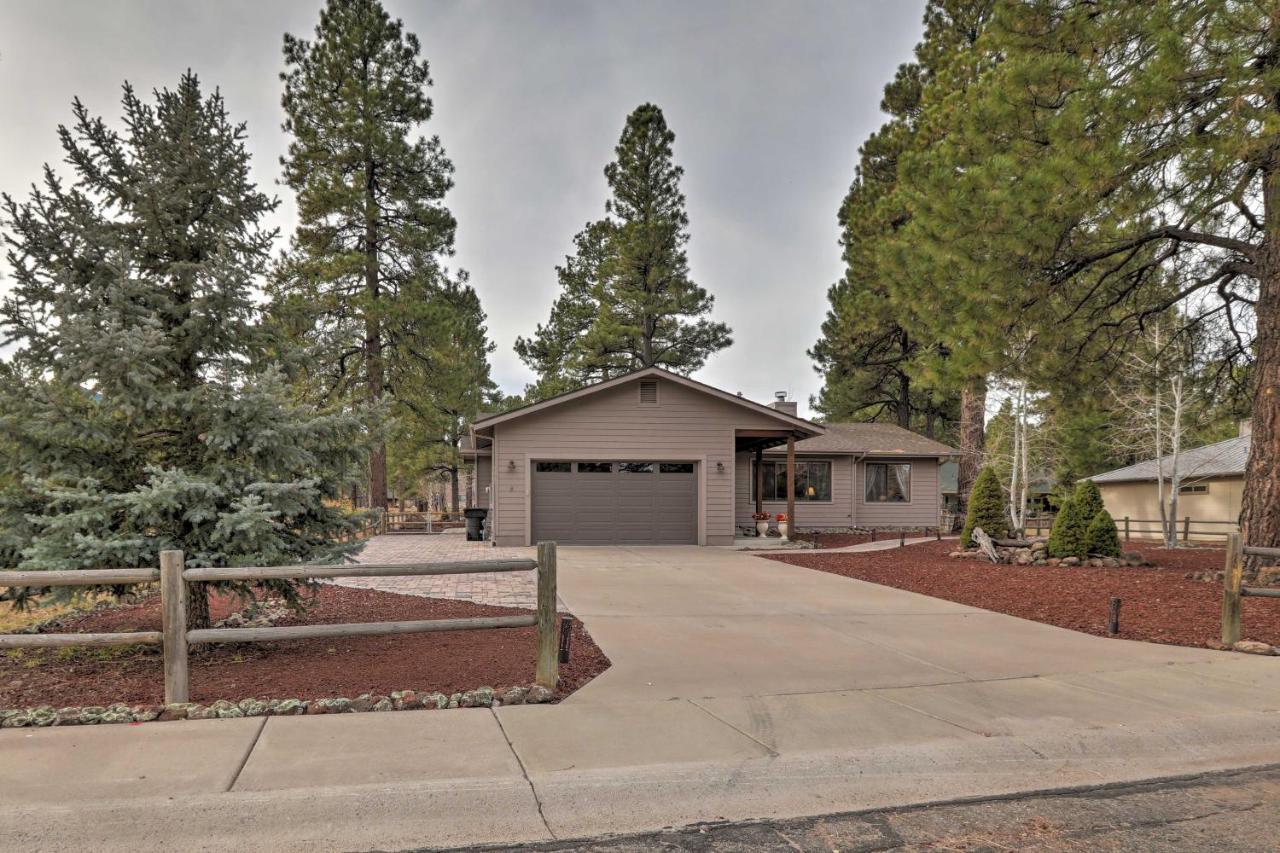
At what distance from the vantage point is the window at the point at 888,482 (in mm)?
22922

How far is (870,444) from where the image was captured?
2256 centimetres

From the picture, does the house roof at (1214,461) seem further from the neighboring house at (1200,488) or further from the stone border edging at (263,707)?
the stone border edging at (263,707)

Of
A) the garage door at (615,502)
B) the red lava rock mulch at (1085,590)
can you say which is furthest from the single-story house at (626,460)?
the red lava rock mulch at (1085,590)

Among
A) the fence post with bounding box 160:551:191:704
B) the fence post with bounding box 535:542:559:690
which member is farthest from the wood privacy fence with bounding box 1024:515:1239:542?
the fence post with bounding box 160:551:191:704

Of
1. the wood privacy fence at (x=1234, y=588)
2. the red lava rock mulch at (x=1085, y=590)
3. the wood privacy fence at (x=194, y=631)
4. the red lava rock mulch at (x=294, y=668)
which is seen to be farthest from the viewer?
the red lava rock mulch at (x=1085, y=590)

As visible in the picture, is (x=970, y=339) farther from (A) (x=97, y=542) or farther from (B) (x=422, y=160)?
(B) (x=422, y=160)

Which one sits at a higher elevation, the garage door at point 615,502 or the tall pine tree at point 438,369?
the tall pine tree at point 438,369

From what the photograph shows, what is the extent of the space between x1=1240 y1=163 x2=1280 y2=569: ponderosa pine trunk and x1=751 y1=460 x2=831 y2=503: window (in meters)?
12.7

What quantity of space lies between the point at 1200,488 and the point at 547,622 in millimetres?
27671

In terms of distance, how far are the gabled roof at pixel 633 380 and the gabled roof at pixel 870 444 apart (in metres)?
4.02

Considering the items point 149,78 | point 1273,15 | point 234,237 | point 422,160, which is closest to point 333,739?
point 234,237

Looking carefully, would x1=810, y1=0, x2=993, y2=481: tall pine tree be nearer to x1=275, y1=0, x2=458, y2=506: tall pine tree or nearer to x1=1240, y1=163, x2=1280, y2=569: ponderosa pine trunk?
x1=1240, y1=163, x2=1280, y2=569: ponderosa pine trunk

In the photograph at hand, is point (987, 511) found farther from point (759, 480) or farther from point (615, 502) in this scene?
point (615, 502)

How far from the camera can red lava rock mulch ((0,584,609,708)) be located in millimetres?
4852
